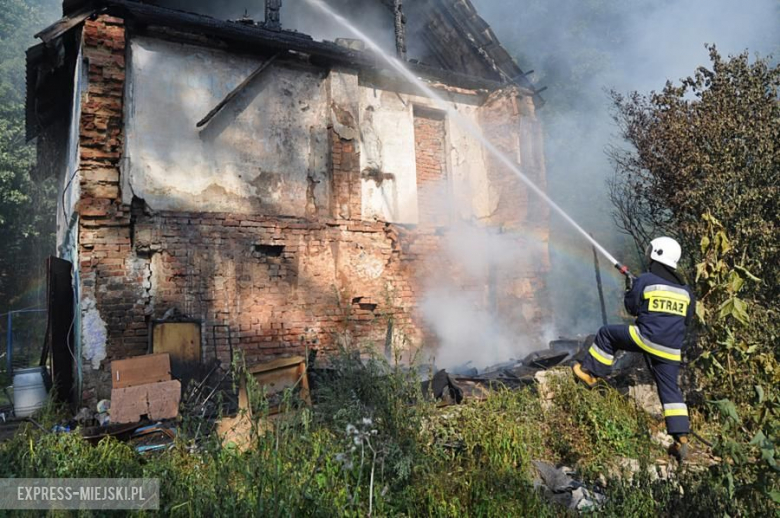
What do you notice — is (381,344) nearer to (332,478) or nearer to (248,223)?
(248,223)

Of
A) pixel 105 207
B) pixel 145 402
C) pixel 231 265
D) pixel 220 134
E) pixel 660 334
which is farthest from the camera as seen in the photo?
pixel 220 134

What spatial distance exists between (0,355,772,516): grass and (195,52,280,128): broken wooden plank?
15.9ft

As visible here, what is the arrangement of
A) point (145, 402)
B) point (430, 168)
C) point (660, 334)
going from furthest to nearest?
point (430, 168), point (145, 402), point (660, 334)

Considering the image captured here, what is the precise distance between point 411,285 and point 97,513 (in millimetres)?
6896

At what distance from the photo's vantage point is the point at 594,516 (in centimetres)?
310

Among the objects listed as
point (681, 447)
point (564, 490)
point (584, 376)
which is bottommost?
point (564, 490)

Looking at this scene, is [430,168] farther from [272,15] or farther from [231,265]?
[231,265]

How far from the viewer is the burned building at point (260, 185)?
24.1 ft

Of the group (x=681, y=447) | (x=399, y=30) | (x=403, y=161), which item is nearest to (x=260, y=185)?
(x=403, y=161)

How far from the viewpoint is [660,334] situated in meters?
4.52

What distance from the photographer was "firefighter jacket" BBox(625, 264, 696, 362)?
14.8ft

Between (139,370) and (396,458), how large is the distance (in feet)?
12.8

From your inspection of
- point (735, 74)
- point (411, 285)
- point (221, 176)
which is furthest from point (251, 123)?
point (735, 74)

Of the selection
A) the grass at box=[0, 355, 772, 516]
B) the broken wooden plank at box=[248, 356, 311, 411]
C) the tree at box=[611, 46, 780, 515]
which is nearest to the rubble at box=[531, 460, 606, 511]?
the grass at box=[0, 355, 772, 516]
